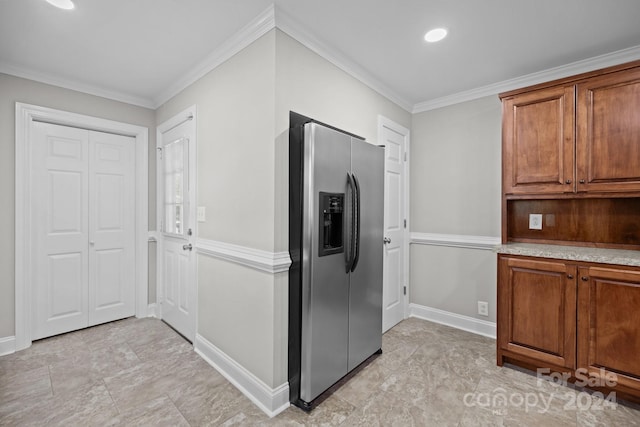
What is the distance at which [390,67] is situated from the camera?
2584mm

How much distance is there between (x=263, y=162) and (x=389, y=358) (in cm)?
195

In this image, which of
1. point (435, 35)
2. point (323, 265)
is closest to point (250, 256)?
point (323, 265)

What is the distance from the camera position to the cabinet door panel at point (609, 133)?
2094 mm

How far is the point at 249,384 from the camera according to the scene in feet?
6.67

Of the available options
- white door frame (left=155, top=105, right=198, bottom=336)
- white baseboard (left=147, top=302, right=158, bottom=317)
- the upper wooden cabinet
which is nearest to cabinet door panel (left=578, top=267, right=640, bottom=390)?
the upper wooden cabinet

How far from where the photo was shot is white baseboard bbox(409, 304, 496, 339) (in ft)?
9.86

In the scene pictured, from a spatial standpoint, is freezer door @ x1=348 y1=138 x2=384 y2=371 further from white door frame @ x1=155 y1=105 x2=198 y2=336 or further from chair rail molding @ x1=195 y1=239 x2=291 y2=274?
white door frame @ x1=155 y1=105 x2=198 y2=336

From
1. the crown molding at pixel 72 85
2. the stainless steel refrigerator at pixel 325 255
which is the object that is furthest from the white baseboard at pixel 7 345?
the stainless steel refrigerator at pixel 325 255

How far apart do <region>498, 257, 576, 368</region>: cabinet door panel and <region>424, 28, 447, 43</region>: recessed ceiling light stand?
177cm

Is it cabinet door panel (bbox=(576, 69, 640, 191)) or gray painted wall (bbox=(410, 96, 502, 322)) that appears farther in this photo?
gray painted wall (bbox=(410, 96, 502, 322))

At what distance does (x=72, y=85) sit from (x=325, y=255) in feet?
10.0

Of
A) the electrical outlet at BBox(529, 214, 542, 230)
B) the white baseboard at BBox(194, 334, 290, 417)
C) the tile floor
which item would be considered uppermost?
the electrical outlet at BBox(529, 214, 542, 230)

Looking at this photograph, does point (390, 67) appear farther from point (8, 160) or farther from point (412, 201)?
point (8, 160)

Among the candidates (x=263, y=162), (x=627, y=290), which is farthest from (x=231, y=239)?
(x=627, y=290)
